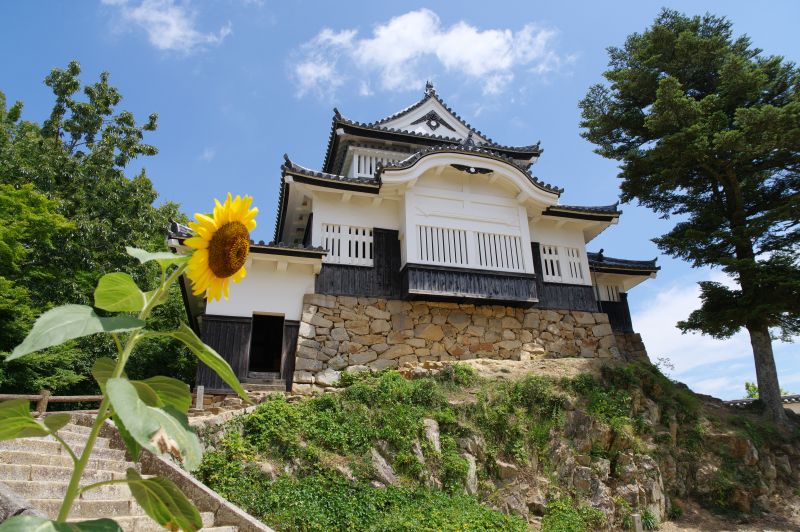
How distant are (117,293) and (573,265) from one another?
15.1m

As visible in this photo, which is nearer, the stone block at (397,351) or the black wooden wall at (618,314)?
the stone block at (397,351)

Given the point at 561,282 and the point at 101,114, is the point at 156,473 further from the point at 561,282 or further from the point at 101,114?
the point at 101,114

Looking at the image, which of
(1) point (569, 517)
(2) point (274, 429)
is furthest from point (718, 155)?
(2) point (274, 429)

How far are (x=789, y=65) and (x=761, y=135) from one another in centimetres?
368

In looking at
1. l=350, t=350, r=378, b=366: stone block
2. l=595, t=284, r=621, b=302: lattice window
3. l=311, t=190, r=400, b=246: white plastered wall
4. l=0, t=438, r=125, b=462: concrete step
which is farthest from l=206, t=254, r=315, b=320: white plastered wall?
l=595, t=284, r=621, b=302: lattice window

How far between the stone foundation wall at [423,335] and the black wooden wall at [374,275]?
22 centimetres

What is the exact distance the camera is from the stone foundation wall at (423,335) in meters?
12.3

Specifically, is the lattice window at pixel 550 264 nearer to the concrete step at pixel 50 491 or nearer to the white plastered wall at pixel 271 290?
the white plastered wall at pixel 271 290

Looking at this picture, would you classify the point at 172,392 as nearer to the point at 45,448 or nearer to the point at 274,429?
the point at 45,448

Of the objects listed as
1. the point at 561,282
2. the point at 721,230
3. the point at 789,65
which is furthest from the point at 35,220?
the point at 789,65

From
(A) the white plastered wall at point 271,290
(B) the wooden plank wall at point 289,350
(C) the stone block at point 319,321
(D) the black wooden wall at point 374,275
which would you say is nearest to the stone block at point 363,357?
(C) the stone block at point 319,321

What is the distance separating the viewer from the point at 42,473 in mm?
6074

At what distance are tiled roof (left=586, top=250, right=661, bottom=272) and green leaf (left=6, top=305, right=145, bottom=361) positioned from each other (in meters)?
16.0

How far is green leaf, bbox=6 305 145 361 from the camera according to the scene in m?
1.19
